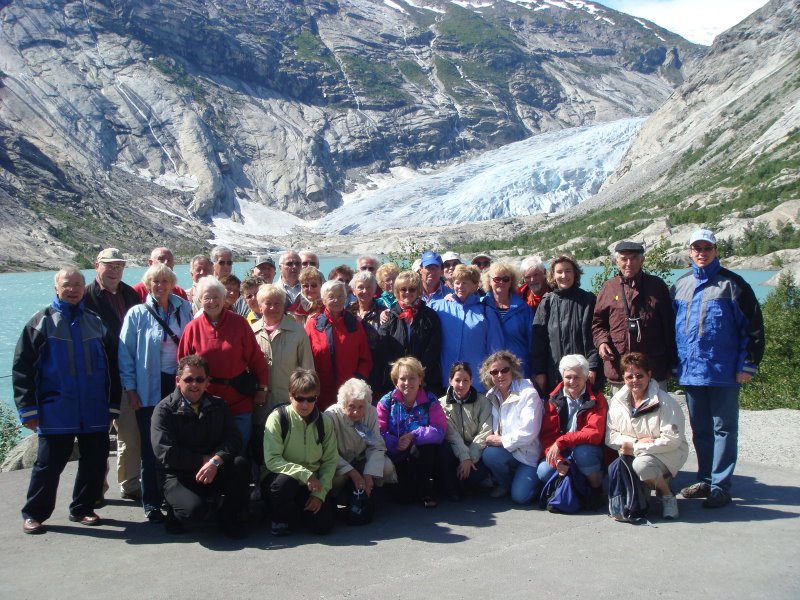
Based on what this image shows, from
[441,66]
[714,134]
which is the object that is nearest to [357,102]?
[441,66]

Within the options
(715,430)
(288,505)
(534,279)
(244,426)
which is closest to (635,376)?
(715,430)

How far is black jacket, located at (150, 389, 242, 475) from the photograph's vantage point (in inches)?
193

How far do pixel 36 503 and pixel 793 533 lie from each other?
515 centimetres

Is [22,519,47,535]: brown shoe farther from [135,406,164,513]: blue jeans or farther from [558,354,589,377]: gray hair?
[558,354,589,377]: gray hair

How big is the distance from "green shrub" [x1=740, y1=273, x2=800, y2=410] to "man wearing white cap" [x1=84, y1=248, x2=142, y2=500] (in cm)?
782

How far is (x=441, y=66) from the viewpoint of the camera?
18125 cm

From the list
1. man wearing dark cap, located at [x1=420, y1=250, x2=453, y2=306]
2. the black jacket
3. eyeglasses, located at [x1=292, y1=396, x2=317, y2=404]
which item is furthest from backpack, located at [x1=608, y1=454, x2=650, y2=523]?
the black jacket

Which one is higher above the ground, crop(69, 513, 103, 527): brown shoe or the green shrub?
the green shrub

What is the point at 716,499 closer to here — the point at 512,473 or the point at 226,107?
the point at 512,473

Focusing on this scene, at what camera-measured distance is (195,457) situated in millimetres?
4926

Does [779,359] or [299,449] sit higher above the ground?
[779,359]

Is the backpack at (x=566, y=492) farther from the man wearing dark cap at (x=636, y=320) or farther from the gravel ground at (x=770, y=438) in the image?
the gravel ground at (x=770, y=438)

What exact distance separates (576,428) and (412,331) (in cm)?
158

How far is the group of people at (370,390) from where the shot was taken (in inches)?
197
